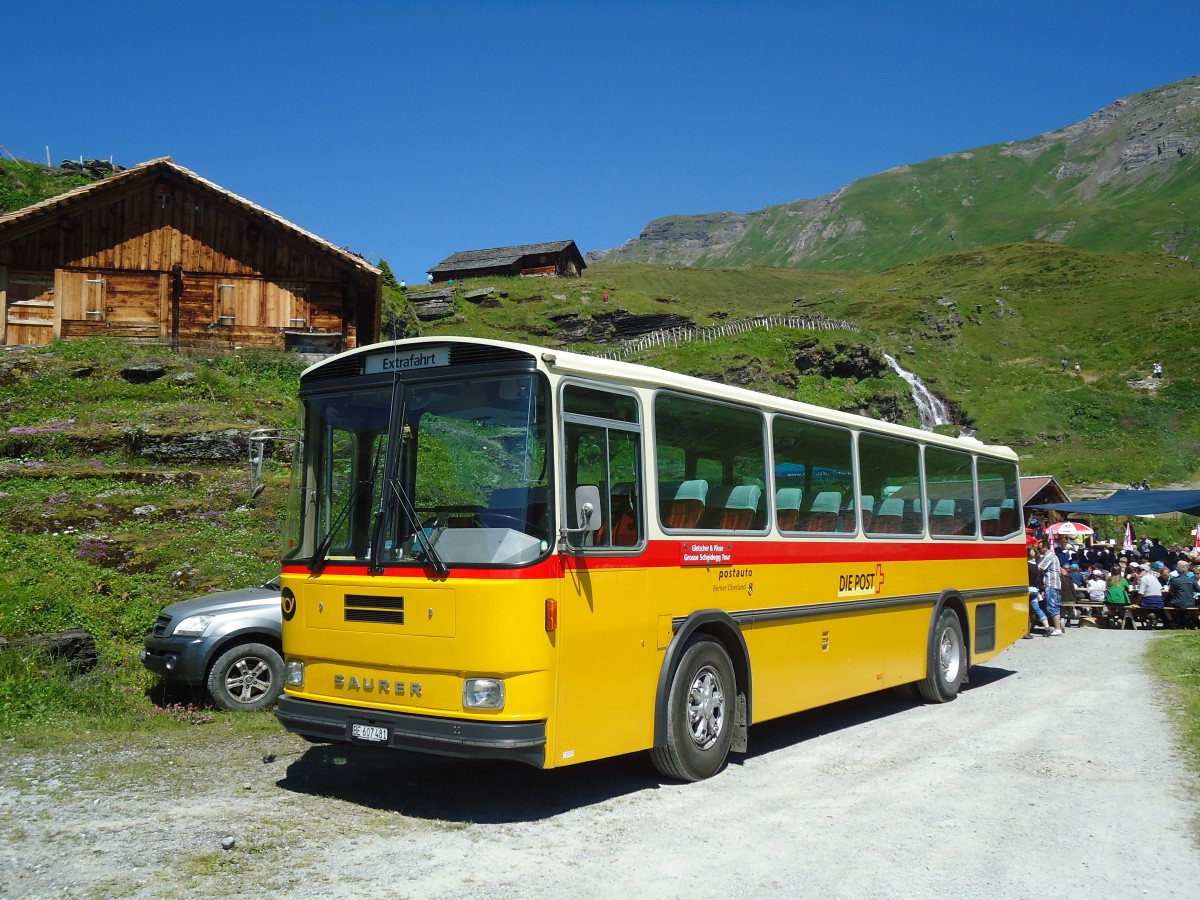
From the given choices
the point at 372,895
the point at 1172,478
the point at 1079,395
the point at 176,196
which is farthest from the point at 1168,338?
the point at 372,895

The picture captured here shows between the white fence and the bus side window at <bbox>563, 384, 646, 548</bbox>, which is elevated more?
the white fence

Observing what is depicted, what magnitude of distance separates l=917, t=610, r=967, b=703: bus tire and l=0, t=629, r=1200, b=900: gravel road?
215 centimetres

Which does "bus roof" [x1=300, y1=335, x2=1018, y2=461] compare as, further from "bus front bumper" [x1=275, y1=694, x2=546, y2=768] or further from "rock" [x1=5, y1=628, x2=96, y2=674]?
"rock" [x1=5, y1=628, x2=96, y2=674]

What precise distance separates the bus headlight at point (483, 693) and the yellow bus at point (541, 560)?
0.01 m

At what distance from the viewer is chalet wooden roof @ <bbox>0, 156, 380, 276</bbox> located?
2669 cm

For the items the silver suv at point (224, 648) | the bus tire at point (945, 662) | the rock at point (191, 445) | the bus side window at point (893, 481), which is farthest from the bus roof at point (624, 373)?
the rock at point (191, 445)

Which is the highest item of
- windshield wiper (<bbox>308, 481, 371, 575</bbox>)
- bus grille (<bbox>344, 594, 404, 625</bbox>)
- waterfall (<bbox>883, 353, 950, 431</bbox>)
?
waterfall (<bbox>883, 353, 950, 431</bbox>)

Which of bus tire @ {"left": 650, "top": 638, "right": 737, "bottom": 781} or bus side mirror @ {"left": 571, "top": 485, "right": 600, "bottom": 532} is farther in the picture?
bus tire @ {"left": 650, "top": 638, "right": 737, "bottom": 781}

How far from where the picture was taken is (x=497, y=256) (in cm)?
8438

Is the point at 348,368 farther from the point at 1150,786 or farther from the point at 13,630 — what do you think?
the point at 1150,786

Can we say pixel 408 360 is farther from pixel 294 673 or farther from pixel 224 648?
pixel 224 648

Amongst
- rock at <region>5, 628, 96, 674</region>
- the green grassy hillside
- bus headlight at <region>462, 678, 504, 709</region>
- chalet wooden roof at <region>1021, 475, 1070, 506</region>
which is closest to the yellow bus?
bus headlight at <region>462, 678, 504, 709</region>

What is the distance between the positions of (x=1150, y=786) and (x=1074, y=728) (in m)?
2.46

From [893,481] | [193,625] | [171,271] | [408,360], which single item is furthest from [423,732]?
[171,271]
